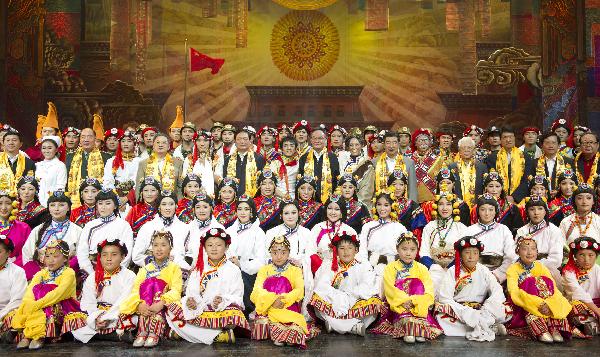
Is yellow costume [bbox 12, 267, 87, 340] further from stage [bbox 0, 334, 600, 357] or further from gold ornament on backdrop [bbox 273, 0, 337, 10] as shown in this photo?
gold ornament on backdrop [bbox 273, 0, 337, 10]

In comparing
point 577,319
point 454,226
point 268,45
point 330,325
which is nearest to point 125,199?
point 330,325

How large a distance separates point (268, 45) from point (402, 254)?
24.0 feet

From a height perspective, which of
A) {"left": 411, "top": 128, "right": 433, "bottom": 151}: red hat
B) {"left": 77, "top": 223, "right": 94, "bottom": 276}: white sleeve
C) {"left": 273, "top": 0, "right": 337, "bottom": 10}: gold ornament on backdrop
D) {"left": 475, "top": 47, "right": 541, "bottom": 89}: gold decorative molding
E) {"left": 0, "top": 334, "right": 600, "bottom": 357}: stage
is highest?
{"left": 273, "top": 0, "right": 337, "bottom": 10}: gold ornament on backdrop

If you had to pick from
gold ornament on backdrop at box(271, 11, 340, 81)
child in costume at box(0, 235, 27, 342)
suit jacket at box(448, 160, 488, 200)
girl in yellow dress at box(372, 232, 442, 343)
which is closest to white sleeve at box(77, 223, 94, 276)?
child in costume at box(0, 235, 27, 342)

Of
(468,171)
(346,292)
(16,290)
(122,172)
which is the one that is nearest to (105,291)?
(16,290)

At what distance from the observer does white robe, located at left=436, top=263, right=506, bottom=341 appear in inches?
204

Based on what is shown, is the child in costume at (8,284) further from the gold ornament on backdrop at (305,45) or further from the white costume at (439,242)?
the gold ornament on backdrop at (305,45)

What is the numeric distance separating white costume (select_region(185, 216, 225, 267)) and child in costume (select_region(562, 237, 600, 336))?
9.42 feet

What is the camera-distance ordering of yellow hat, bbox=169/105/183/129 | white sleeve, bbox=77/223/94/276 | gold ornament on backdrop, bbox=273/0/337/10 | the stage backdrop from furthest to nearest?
gold ornament on backdrop, bbox=273/0/337/10 → the stage backdrop → yellow hat, bbox=169/105/183/129 → white sleeve, bbox=77/223/94/276

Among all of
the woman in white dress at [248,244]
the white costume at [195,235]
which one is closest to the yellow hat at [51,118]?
the white costume at [195,235]

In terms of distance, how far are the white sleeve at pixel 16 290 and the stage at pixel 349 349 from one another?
29 cm

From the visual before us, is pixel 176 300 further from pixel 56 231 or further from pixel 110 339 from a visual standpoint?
pixel 56 231

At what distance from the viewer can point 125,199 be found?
729cm

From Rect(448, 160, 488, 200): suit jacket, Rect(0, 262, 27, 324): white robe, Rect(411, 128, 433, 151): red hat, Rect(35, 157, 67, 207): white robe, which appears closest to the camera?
Rect(0, 262, 27, 324): white robe
